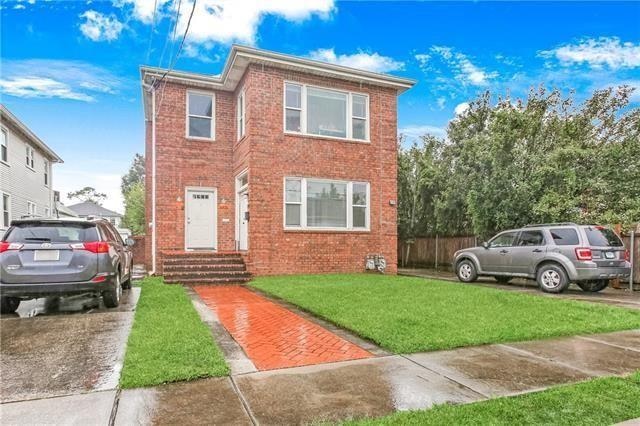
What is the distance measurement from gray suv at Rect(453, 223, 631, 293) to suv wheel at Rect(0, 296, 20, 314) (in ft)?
37.6

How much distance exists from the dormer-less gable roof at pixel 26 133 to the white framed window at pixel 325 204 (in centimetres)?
1298

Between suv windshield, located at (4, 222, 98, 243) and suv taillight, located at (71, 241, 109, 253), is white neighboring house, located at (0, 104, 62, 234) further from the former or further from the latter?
suv taillight, located at (71, 241, 109, 253)

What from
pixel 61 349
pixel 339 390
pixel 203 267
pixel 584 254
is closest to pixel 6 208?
pixel 203 267

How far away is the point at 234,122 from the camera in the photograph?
1414 cm

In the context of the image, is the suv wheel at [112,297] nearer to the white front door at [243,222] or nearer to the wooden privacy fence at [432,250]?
the white front door at [243,222]

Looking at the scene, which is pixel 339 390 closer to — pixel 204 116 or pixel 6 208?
pixel 204 116

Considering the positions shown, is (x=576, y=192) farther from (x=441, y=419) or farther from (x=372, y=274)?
(x=441, y=419)

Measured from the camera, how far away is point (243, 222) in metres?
13.3

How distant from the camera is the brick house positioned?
12086 mm

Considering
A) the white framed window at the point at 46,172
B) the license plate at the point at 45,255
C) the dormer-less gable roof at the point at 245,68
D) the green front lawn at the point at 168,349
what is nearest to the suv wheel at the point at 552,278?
the dormer-less gable roof at the point at 245,68

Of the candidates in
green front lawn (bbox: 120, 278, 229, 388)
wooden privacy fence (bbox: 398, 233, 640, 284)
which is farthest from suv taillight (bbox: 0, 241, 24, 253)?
wooden privacy fence (bbox: 398, 233, 640, 284)

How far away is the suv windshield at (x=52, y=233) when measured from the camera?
20.8 ft

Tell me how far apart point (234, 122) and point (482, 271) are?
956 centimetres

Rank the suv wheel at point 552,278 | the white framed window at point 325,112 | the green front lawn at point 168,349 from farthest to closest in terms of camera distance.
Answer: the white framed window at point 325,112 < the suv wheel at point 552,278 < the green front lawn at point 168,349
